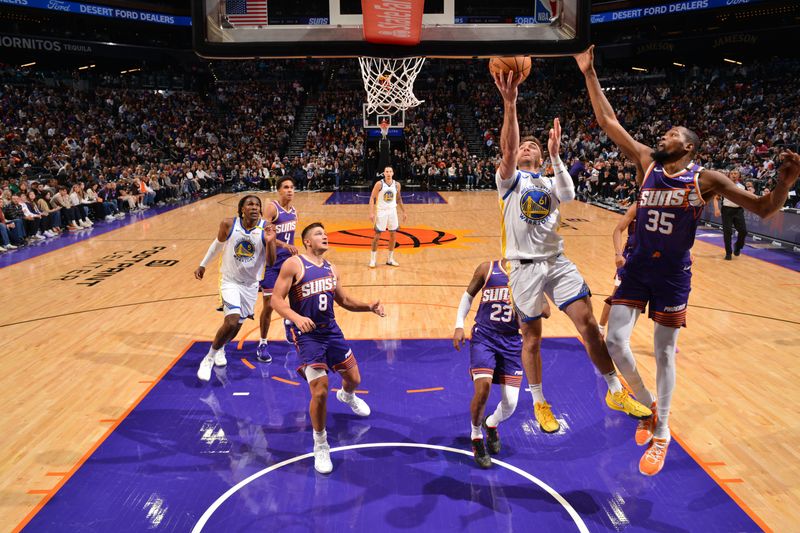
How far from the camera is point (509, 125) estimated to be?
4.00 metres

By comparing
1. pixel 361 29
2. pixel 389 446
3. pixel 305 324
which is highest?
pixel 361 29

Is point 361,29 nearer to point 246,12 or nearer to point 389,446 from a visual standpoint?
point 246,12

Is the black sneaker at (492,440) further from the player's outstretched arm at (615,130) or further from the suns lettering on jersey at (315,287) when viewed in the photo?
the player's outstretched arm at (615,130)

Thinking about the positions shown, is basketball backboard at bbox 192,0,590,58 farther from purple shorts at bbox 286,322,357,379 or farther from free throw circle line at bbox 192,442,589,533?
free throw circle line at bbox 192,442,589,533

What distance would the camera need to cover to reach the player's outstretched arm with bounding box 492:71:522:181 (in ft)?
12.5

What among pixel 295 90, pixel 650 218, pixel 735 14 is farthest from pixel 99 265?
pixel 735 14

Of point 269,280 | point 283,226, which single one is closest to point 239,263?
point 269,280

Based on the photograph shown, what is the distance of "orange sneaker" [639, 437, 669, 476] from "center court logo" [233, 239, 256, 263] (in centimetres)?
420

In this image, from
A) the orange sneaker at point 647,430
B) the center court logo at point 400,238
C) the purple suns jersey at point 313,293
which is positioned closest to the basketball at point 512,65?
the purple suns jersey at point 313,293

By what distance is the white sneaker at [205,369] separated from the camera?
240 inches

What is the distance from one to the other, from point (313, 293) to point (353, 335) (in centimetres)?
294

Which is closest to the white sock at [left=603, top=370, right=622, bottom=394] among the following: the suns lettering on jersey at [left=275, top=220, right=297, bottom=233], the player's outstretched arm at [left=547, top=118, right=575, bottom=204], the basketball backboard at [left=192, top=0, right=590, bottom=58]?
the player's outstretched arm at [left=547, top=118, right=575, bottom=204]

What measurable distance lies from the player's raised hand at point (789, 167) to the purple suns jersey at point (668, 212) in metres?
0.49

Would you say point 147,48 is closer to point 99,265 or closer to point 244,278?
point 99,265
